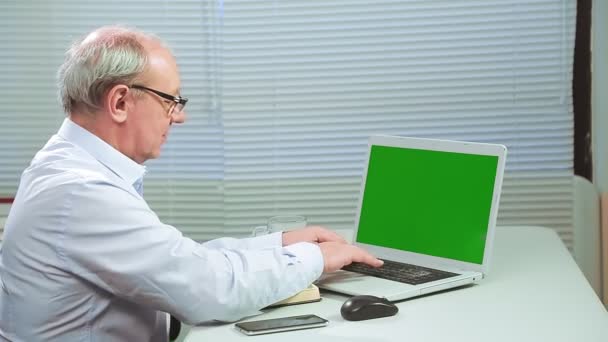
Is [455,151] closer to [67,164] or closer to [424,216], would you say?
[424,216]

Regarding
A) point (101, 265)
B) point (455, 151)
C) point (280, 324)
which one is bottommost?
point (280, 324)

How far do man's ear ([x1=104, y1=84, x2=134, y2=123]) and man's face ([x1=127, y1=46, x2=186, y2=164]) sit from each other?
0.05 ft

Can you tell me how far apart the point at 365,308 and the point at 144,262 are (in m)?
0.43

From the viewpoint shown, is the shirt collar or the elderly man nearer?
the elderly man

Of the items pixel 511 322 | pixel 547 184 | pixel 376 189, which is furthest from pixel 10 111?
pixel 511 322

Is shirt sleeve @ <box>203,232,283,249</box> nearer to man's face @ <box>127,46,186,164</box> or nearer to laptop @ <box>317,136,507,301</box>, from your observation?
laptop @ <box>317,136,507,301</box>

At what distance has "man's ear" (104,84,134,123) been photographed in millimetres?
1863

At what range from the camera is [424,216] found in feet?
7.26

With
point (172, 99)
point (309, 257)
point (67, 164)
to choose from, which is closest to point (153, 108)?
point (172, 99)

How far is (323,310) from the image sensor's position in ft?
6.15

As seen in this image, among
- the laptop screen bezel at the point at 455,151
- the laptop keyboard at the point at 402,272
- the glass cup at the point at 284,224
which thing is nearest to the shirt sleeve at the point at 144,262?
the laptop keyboard at the point at 402,272

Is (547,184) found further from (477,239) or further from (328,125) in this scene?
(477,239)

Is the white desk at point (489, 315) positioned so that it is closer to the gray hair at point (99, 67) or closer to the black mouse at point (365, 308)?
the black mouse at point (365, 308)

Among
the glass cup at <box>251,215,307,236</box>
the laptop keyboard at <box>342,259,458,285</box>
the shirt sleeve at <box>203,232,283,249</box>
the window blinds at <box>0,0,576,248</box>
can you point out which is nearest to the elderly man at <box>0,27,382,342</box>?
the laptop keyboard at <box>342,259,458,285</box>
